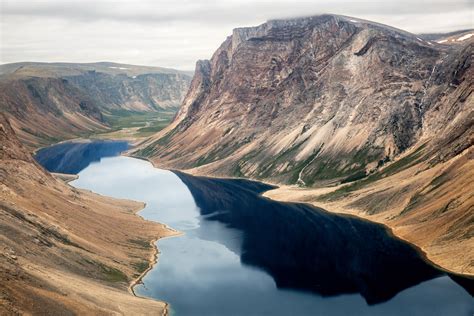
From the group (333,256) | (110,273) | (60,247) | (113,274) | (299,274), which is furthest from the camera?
(333,256)

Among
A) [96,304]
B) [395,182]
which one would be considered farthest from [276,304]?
[395,182]

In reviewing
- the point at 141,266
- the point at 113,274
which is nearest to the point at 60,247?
the point at 113,274

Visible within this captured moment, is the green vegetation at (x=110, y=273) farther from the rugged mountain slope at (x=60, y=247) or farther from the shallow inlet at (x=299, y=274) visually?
the shallow inlet at (x=299, y=274)

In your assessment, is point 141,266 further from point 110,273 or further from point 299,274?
point 299,274

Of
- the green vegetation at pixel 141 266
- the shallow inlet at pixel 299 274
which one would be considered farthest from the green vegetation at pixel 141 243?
the green vegetation at pixel 141 266

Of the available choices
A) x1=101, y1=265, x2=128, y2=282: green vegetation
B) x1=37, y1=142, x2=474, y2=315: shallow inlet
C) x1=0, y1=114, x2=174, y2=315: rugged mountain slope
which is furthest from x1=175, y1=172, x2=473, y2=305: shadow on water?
x1=101, y1=265, x2=128, y2=282: green vegetation

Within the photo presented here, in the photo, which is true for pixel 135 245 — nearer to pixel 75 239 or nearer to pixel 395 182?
pixel 75 239
